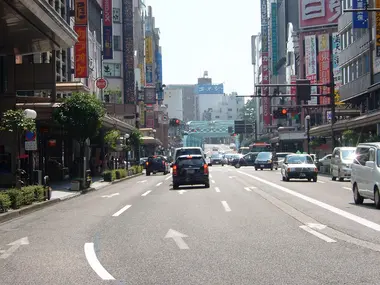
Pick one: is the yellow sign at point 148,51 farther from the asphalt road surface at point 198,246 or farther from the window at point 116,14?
the asphalt road surface at point 198,246

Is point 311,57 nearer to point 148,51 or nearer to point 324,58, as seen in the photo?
point 324,58

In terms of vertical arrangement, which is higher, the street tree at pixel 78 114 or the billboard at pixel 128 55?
the billboard at pixel 128 55

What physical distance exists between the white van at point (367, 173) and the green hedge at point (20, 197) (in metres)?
10.6

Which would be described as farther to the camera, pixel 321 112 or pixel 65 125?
pixel 321 112

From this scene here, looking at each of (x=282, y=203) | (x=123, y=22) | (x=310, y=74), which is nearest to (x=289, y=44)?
(x=310, y=74)

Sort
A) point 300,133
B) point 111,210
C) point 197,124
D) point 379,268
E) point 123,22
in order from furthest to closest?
point 197,124, point 300,133, point 123,22, point 111,210, point 379,268

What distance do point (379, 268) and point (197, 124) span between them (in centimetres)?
15615

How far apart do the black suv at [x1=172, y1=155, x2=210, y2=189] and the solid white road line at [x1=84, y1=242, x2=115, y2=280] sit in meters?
17.9

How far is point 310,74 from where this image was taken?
87812 mm

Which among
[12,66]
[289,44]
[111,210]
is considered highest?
[289,44]

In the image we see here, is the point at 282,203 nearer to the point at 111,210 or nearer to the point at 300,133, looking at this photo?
the point at 111,210

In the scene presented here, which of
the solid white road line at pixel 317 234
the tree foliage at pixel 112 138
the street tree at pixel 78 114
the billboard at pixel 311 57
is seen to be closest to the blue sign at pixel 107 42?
the tree foliage at pixel 112 138

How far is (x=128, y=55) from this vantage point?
3415 inches

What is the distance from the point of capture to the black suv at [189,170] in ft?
96.1
